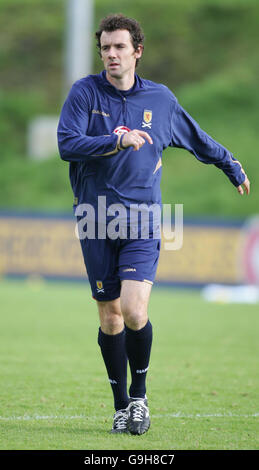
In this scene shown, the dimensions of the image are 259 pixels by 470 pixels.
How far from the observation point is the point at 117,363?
18.4 feet

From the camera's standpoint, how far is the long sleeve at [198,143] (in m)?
5.75

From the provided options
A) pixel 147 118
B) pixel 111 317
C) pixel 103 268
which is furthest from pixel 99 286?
pixel 147 118

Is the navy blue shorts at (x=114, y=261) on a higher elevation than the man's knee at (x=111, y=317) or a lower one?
higher

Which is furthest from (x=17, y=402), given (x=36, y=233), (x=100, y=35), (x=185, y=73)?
(x=185, y=73)

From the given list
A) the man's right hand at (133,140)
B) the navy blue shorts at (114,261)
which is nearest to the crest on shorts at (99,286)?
the navy blue shorts at (114,261)

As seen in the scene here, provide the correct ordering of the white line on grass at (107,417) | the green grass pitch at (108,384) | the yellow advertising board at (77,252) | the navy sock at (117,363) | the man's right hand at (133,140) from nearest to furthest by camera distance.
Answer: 1. the man's right hand at (133,140)
2. the green grass pitch at (108,384)
3. the navy sock at (117,363)
4. the white line on grass at (107,417)
5. the yellow advertising board at (77,252)

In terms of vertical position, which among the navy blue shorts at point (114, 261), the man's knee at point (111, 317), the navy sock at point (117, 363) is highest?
the navy blue shorts at point (114, 261)

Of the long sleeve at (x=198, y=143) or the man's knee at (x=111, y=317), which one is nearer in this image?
the man's knee at (x=111, y=317)

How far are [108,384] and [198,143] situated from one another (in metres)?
2.42

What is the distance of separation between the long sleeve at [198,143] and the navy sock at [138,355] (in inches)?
50.3

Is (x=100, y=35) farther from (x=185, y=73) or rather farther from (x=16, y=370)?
(x=185, y=73)

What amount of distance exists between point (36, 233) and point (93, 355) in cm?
1003

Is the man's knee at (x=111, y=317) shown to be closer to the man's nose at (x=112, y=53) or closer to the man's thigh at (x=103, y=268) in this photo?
the man's thigh at (x=103, y=268)

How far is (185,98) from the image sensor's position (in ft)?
99.2
